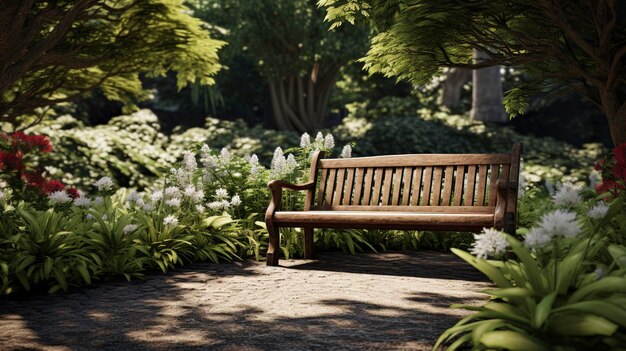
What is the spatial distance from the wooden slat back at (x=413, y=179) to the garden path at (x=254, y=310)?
27.4 inches

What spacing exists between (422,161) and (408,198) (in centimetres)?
41

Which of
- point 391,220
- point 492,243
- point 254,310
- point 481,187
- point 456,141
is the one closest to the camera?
point 492,243

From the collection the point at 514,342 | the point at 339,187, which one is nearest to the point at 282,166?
the point at 339,187

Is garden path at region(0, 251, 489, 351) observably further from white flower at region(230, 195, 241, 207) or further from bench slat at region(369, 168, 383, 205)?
white flower at region(230, 195, 241, 207)

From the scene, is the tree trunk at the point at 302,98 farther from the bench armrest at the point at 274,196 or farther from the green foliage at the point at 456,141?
the bench armrest at the point at 274,196

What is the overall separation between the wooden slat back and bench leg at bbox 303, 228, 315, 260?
310 mm

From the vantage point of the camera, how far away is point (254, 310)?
4.20 meters

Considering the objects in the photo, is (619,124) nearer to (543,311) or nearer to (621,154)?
(621,154)

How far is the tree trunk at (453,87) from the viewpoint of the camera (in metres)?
19.5

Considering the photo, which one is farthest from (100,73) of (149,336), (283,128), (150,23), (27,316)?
(283,128)

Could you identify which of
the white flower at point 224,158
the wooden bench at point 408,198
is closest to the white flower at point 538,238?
the wooden bench at point 408,198

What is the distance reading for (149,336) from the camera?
3604 mm

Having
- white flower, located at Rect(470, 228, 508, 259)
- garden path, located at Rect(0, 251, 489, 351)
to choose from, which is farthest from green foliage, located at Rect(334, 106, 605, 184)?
white flower, located at Rect(470, 228, 508, 259)

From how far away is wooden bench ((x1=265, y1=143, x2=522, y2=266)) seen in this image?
5.32 metres
